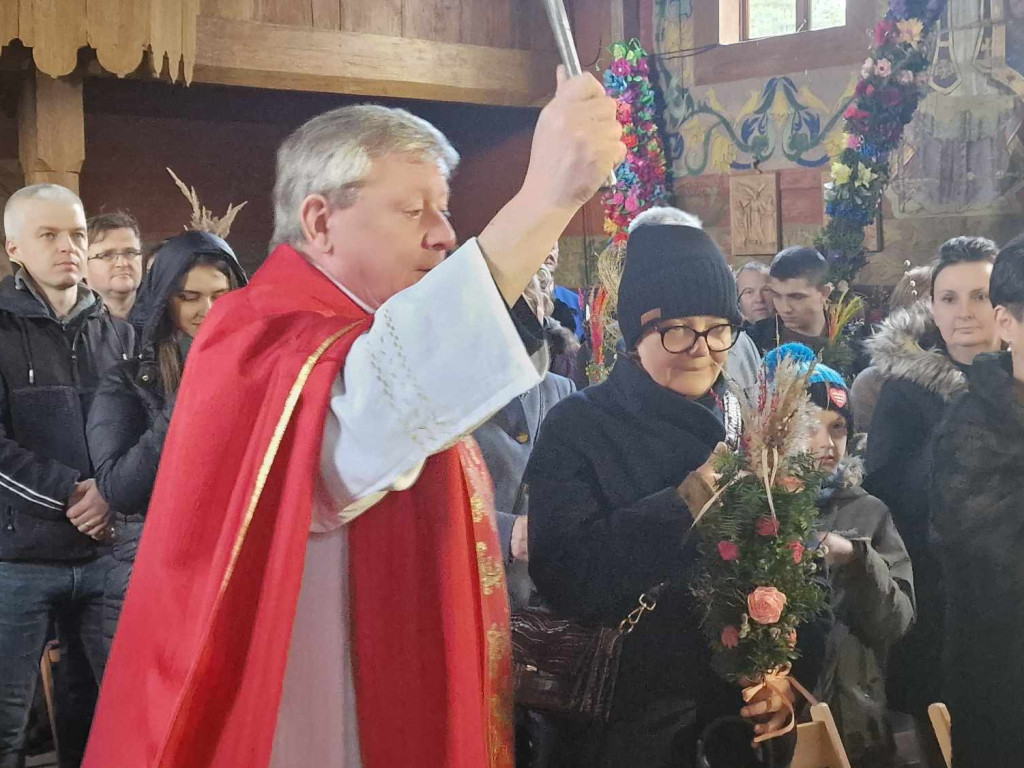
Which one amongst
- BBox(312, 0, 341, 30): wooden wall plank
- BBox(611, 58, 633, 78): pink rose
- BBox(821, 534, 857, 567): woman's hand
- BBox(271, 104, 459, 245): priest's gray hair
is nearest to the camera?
BBox(271, 104, 459, 245): priest's gray hair

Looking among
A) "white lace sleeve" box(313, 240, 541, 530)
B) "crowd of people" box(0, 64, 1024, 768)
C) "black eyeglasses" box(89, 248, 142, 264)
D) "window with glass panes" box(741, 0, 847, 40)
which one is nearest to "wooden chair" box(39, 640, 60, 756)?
"crowd of people" box(0, 64, 1024, 768)

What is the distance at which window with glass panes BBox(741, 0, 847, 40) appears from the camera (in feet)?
21.1

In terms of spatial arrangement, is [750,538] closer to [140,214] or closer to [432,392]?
[432,392]

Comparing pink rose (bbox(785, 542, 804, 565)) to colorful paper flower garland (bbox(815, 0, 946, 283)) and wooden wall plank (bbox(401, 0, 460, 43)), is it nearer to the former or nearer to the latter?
colorful paper flower garland (bbox(815, 0, 946, 283))

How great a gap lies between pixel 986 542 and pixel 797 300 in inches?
69.0

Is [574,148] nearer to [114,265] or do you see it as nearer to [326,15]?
[114,265]

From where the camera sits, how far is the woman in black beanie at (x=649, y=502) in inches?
77.0

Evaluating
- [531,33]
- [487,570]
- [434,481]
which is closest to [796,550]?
[487,570]

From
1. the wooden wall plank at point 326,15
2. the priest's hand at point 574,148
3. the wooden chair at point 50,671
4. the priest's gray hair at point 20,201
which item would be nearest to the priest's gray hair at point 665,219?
the priest's hand at point 574,148

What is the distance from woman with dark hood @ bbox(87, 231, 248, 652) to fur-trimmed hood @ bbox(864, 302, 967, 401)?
5.29 ft

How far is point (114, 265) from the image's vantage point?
3779 millimetres

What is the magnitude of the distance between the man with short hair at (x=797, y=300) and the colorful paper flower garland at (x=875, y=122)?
106 centimetres

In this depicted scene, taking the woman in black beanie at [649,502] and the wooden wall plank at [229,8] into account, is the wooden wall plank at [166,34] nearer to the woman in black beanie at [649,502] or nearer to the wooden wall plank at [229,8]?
the wooden wall plank at [229,8]

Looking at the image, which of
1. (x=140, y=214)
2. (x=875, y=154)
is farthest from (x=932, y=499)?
(x=140, y=214)
